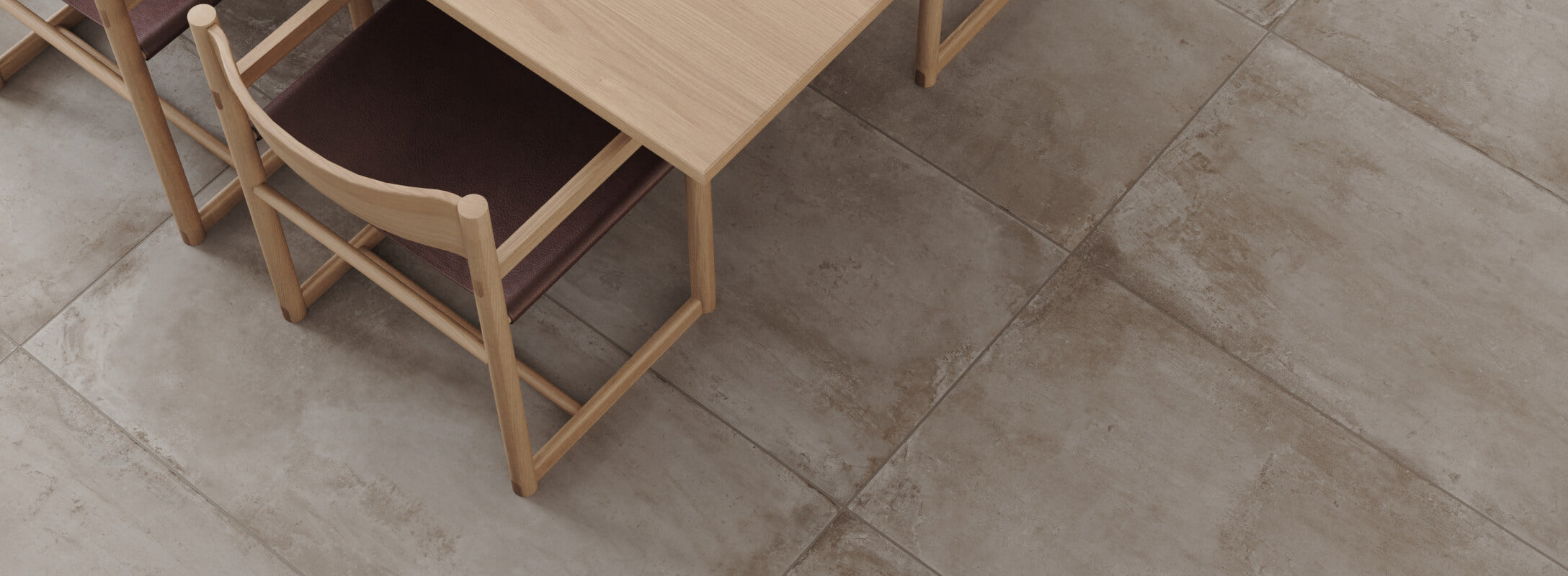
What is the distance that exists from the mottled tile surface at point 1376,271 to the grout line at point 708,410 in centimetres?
66

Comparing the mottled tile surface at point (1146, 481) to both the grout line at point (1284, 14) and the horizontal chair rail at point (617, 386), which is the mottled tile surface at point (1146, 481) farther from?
the grout line at point (1284, 14)

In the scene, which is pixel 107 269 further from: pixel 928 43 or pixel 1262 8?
pixel 1262 8

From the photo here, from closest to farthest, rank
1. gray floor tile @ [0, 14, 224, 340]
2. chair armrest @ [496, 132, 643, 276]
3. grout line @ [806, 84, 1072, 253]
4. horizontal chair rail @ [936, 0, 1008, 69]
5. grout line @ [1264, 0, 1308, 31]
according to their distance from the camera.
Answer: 1. chair armrest @ [496, 132, 643, 276]
2. gray floor tile @ [0, 14, 224, 340]
3. grout line @ [806, 84, 1072, 253]
4. horizontal chair rail @ [936, 0, 1008, 69]
5. grout line @ [1264, 0, 1308, 31]

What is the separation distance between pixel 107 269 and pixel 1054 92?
68.4 inches

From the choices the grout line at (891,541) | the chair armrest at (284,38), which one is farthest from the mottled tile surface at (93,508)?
the grout line at (891,541)

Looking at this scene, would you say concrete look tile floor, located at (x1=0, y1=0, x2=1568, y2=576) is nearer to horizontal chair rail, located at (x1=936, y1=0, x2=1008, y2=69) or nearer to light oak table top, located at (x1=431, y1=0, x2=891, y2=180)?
horizontal chair rail, located at (x1=936, y1=0, x2=1008, y2=69)

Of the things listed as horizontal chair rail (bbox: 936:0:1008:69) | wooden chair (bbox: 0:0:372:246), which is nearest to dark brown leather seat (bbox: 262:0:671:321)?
wooden chair (bbox: 0:0:372:246)

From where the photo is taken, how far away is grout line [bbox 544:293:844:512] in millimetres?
2076

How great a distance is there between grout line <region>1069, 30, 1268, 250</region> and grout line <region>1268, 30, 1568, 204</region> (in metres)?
0.07

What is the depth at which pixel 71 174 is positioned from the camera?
231cm

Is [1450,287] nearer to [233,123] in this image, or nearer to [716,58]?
[716,58]

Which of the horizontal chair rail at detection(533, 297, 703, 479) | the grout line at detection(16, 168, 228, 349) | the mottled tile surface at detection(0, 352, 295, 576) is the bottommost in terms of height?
the mottled tile surface at detection(0, 352, 295, 576)

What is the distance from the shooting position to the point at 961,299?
2.25 meters

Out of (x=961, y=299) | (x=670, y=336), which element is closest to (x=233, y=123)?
(x=670, y=336)
